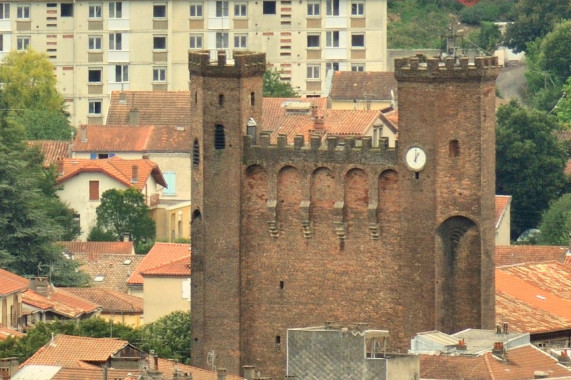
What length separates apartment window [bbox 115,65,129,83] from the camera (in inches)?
7731

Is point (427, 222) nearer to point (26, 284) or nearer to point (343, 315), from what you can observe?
point (343, 315)

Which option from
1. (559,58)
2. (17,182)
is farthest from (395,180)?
(559,58)

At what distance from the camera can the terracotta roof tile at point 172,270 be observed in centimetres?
14550

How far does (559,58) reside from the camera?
7677 inches

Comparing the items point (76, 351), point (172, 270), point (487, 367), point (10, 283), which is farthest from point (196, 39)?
point (487, 367)

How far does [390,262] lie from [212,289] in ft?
18.2

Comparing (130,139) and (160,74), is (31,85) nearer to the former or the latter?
(160,74)

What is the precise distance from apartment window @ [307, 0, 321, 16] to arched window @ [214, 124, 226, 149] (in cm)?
7014

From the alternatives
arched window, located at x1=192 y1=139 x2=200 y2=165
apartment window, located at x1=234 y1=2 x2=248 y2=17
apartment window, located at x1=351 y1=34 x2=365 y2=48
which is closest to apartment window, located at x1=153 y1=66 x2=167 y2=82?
apartment window, located at x1=234 y1=2 x2=248 y2=17

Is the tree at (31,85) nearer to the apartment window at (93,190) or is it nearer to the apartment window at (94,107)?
the apartment window at (94,107)

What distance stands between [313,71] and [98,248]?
39657 mm

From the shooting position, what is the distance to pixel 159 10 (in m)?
197

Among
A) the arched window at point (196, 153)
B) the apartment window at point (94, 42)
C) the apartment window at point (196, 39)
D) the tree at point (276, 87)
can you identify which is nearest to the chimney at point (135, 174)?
the tree at point (276, 87)

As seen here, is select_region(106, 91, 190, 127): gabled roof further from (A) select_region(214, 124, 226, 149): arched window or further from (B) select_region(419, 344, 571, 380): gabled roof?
(B) select_region(419, 344, 571, 380): gabled roof
